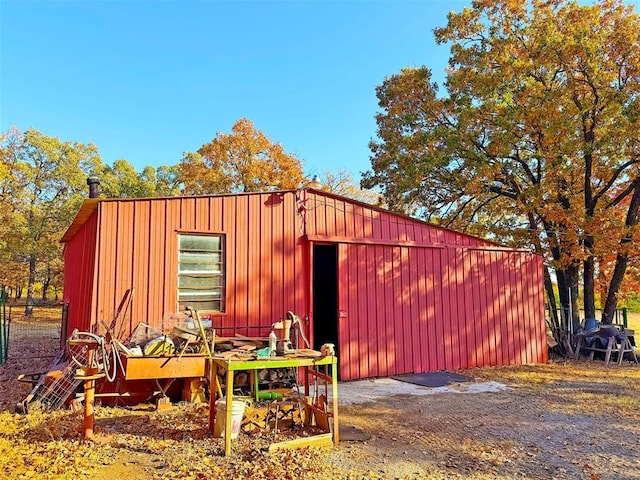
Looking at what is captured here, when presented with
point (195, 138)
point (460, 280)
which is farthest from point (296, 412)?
point (195, 138)

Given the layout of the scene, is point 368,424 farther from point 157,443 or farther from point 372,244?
point 372,244

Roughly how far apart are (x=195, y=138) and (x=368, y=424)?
19.1 m

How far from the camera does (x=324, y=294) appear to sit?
374 inches

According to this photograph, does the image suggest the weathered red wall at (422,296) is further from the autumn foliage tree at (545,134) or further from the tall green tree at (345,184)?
the tall green tree at (345,184)

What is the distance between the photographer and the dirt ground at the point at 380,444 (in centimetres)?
345


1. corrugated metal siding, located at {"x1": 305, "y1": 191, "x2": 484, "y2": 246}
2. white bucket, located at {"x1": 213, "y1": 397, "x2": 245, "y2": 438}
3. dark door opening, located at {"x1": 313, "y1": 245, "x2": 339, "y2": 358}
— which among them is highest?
corrugated metal siding, located at {"x1": 305, "y1": 191, "x2": 484, "y2": 246}

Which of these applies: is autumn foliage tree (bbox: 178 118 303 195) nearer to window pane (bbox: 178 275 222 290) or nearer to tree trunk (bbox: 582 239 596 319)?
tree trunk (bbox: 582 239 596 319)

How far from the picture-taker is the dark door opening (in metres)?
9.22

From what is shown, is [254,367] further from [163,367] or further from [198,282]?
[198,282]

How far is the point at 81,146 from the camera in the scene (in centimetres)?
2166

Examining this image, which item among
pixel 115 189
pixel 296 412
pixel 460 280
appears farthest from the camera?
pixel 115 189

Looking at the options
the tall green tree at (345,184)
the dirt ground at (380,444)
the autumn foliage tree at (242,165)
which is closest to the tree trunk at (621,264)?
the dirt ground at (380,444)

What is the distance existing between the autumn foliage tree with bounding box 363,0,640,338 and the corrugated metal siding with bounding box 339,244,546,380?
2.33 meters

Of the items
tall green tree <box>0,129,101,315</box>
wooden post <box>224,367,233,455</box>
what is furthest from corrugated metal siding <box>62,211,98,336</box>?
tall green tree <box>0,129,101,315</box>
